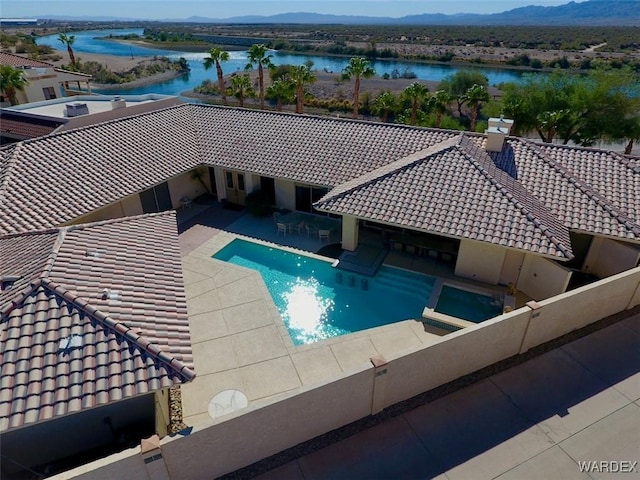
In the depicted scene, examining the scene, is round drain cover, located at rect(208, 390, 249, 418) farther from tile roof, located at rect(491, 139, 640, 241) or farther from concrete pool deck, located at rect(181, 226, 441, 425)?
tile roof, located at rect(491, 139, 640, 241)

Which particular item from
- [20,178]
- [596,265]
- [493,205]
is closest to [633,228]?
[596,265]

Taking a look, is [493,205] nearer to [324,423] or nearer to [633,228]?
[633,228]

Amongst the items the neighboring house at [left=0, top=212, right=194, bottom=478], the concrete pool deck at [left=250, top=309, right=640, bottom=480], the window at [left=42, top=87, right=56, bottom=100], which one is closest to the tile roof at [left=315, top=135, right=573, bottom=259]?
the concrete pool deck at [left=250, top=309, right=640, bottom=480]

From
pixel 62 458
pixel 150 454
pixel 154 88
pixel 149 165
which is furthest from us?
pixel 154 88

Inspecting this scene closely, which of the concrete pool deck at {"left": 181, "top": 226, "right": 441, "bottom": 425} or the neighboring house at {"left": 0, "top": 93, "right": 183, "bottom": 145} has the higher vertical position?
the neighboring house at {"left": 0, "top": 93, "right": 183, "bottom": 145}


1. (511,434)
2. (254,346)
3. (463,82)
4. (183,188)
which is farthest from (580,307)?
(463,82)

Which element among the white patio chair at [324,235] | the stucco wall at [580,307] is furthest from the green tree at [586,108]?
the stucco wall at [580,307]
